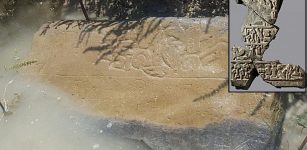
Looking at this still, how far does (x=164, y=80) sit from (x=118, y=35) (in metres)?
0.48

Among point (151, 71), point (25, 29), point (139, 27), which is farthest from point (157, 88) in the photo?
point (25, 29)

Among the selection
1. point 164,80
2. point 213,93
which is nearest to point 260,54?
point 213,93

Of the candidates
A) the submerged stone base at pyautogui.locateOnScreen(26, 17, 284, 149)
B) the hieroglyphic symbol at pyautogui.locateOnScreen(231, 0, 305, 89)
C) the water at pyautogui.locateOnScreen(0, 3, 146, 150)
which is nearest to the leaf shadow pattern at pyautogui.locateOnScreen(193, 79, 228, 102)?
the submerged stone base at pyautogui.locateOnScreen(26, 17, 284, 149)

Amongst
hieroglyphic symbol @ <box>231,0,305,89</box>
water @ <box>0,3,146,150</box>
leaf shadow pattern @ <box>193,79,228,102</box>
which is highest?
hieroglyphic symbol @ <box>231,0,305,89</box>

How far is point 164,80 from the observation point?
4.16 m

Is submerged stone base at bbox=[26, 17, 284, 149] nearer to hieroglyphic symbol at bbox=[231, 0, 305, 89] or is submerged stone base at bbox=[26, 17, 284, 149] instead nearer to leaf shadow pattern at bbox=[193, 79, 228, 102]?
leaf shadow pattern at bbox=[193, 79, 228, 102]

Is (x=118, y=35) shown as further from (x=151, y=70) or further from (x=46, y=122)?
(x=46, y=122)

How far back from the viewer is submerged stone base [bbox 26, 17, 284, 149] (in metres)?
4.00

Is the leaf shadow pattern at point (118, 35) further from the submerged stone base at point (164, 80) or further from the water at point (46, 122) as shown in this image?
the water at point (46, 122)

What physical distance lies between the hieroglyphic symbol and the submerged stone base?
358 mm

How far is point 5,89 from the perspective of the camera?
15.3 feet

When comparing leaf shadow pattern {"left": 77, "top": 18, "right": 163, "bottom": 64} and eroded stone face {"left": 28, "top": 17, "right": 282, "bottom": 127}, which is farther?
leaf shadow pattern {"left": 77, "top": 18, "right": 163, "bottom": 64}

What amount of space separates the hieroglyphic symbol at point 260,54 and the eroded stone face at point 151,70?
36 cm

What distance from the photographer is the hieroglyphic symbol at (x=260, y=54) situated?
3.58m
